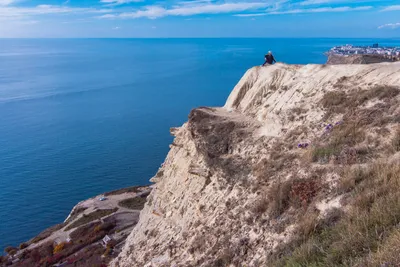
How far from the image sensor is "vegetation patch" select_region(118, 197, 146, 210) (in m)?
46.0

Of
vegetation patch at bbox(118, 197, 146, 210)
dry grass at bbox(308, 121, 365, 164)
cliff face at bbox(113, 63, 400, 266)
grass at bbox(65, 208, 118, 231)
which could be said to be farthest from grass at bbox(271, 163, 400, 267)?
vegetation patch at bbox(118, 197, 146, 210)

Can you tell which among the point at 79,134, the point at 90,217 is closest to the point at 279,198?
the point at 90,217

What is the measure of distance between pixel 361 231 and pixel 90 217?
42.3m

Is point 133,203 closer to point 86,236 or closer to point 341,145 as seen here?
point 86,236

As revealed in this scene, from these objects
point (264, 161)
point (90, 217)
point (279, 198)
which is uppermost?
point (264, 161)

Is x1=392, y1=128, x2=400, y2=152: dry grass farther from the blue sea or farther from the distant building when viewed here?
the blue sea

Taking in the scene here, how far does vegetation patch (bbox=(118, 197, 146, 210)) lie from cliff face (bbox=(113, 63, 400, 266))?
77.7 ft

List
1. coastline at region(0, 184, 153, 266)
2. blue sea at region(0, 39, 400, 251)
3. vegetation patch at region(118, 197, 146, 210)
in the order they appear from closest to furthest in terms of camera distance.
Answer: coastline at region(0, 184, 153, 266) → vegetation patch at region(118, 197, 146, 210) → blue sea at region(0, 39, 400, 251)

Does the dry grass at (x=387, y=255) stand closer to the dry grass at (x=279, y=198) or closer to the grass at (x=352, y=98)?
the dry grass at (x=279, y=198)

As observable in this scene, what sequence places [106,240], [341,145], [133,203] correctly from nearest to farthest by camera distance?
[341,145] < [106,240] < [133,203]

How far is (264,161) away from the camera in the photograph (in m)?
14.4

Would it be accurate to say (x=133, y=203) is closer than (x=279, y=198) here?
No

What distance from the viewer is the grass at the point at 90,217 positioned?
41850 millimetres

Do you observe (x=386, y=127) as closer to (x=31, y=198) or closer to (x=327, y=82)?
(x=327, y=82)
